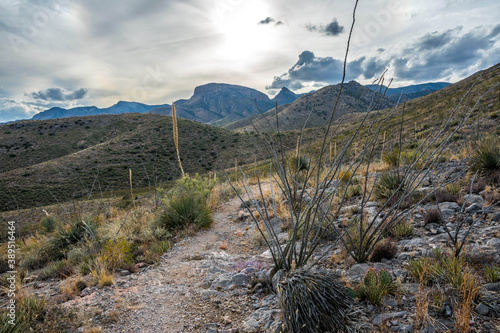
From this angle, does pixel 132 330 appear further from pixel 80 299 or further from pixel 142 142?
pixel 142 142

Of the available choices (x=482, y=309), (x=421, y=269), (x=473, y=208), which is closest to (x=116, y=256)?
(x=421, y=269)

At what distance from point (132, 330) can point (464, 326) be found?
357cm

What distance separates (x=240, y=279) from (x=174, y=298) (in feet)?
3.49

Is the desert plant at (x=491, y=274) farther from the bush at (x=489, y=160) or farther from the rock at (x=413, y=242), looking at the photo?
the bush at (x=489, y=160)

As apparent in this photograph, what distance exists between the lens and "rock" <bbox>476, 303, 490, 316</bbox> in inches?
83.5

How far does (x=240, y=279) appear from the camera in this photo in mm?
3893

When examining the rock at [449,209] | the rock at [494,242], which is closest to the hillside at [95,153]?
the rock at [449,209]

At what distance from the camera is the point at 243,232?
21.9 feet

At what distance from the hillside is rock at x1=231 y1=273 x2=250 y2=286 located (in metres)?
25.5

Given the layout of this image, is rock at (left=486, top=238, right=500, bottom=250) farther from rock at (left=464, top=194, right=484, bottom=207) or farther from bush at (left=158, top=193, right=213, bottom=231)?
bush at (left=158, top=193, right=213, bottom=231)

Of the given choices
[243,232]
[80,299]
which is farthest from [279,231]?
[80,299]

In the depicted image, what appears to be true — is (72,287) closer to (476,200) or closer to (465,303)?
(465,303)

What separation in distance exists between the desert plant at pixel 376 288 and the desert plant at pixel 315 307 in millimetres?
311

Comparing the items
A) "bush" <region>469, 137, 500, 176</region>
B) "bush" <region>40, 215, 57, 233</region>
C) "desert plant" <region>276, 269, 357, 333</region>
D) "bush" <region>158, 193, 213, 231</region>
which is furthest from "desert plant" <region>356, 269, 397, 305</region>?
"bush" <region>40, 215, 57, 233</region>
